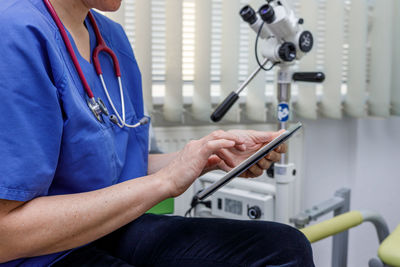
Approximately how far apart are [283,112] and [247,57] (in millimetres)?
546

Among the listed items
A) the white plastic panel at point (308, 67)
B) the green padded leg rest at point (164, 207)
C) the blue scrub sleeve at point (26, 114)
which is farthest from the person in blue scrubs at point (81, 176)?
the white plastic panel at point (308, 67)

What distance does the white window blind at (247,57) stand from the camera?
5.15ft

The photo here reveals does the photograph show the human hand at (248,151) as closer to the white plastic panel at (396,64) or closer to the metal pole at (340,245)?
the metal pole at (340,245)

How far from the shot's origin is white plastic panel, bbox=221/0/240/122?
5.32ft

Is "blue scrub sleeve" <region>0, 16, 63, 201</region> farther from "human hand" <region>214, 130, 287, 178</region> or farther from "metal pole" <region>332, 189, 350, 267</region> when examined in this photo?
"metal pole" <region>332, 189, 350, 267</region>

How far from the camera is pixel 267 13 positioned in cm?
114

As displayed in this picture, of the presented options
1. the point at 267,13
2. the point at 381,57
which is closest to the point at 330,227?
the point at 267,13

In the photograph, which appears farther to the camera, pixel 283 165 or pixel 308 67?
pixel 308 67

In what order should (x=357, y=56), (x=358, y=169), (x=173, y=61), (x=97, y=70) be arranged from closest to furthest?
(x=97, y=70) → (x=173, y=61) → (x=357, y=56) → (x=358, y=169)

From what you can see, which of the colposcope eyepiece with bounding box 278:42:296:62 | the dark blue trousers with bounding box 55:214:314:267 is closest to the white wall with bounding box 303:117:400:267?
the colposcope eyepiece with bounding box 278:42:296:62

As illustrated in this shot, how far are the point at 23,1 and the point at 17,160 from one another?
0.26 m

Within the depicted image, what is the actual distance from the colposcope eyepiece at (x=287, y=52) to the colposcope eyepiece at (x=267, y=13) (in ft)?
0.26

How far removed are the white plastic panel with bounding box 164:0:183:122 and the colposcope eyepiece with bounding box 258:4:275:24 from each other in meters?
0.47

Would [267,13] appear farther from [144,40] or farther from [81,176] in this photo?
[81,176]
